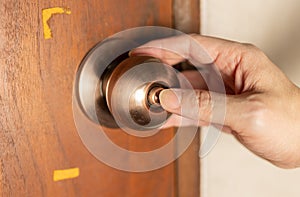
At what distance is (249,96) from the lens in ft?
1.39

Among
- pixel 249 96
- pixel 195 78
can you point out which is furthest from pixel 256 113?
pixel 195 78

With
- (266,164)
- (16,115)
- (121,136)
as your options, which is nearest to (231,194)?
(266,164)

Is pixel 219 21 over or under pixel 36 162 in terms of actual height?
over

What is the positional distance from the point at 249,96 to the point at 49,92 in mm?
170

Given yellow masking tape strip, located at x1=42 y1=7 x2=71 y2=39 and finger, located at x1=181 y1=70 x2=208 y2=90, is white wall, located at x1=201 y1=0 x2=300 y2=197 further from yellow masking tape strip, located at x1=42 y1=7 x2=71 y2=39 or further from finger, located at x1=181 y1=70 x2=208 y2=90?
yellow masking tape strip, located at x1=42 y1=7 x2=71 y2=39

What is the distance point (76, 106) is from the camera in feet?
1.47

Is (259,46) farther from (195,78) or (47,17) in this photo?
(47,17)

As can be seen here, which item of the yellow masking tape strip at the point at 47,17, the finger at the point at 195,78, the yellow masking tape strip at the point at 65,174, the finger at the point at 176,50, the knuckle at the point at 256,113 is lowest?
the yellow masking tape strip at the point at 65,174

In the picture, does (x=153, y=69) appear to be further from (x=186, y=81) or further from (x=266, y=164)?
(x=266, y=164)

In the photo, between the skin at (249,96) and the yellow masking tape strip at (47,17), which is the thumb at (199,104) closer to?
the skin at (249,96)

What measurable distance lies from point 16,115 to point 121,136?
118mm

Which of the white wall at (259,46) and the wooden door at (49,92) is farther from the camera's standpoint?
the white wall at (259,46)

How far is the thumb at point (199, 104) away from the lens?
41 centimetres

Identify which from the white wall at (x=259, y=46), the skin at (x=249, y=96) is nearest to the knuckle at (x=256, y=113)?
the skin at (x=249, y=96)
